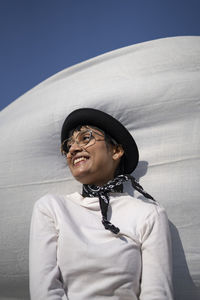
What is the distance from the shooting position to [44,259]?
0.79 meters

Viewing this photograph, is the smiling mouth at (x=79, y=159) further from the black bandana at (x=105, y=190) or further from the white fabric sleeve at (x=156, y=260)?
the white fabric sleeve at (x=156, y=260)

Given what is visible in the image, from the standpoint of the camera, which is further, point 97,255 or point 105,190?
point 105,190

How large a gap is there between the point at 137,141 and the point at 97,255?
474 mm

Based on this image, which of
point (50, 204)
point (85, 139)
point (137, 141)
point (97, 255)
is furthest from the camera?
point (137, 141)

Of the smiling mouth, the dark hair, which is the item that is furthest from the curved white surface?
the smiling mouth

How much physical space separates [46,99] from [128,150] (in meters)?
0.42

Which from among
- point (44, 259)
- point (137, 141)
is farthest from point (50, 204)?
point (137, 141)

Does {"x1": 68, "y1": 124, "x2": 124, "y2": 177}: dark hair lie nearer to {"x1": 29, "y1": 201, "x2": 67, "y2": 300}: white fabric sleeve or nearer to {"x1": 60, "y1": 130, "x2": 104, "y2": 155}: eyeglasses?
{"x1": 60, "y1": 130, "x2": 104, "y2": 155}: eyeglasses

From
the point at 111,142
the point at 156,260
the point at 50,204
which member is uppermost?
the point at 111,142

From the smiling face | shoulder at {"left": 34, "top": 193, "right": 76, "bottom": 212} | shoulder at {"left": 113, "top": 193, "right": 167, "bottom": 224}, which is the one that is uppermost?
the smiling face

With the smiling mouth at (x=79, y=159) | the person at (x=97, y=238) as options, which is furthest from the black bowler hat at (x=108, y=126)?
the smiling mouth at (x=79, y=159)

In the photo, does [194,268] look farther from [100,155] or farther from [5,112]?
[5,112]

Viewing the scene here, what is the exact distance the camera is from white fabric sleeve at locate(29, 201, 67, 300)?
75 centimetres

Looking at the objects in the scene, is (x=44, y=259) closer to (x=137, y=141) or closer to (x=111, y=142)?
(x=111, y=142)
